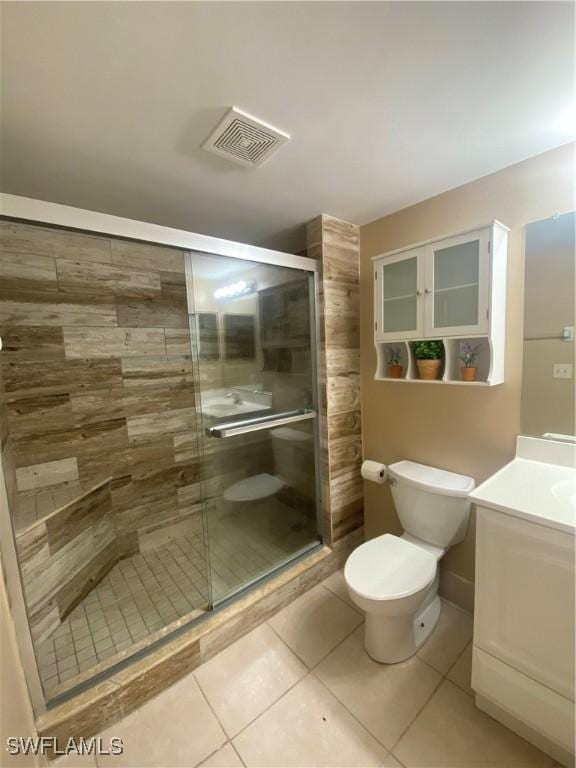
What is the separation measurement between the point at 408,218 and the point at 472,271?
56 centimetres

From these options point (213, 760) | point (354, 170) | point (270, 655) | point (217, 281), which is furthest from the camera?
point (217, 281)

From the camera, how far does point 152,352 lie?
7.06ft

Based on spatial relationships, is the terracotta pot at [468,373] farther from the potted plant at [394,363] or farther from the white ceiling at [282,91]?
the white ceiling at [282,91]

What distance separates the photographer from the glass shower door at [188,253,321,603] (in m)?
1.68

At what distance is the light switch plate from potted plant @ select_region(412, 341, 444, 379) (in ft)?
1.47

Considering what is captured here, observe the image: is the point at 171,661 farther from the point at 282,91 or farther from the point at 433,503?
the point at 282,91

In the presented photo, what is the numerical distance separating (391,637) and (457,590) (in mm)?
550

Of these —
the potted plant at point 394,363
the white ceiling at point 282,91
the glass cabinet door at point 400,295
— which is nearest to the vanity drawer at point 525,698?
the potted plant at point 394,363

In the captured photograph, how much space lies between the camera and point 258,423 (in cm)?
182

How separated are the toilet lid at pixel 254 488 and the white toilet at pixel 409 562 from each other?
0.76 m

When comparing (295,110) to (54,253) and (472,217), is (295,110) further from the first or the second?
(54,253)

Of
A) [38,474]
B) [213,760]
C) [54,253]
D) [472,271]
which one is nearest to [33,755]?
[213,760]

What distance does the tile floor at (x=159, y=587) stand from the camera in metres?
1.45

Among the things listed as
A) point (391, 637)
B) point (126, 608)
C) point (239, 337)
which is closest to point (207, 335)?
point (239, 337)
